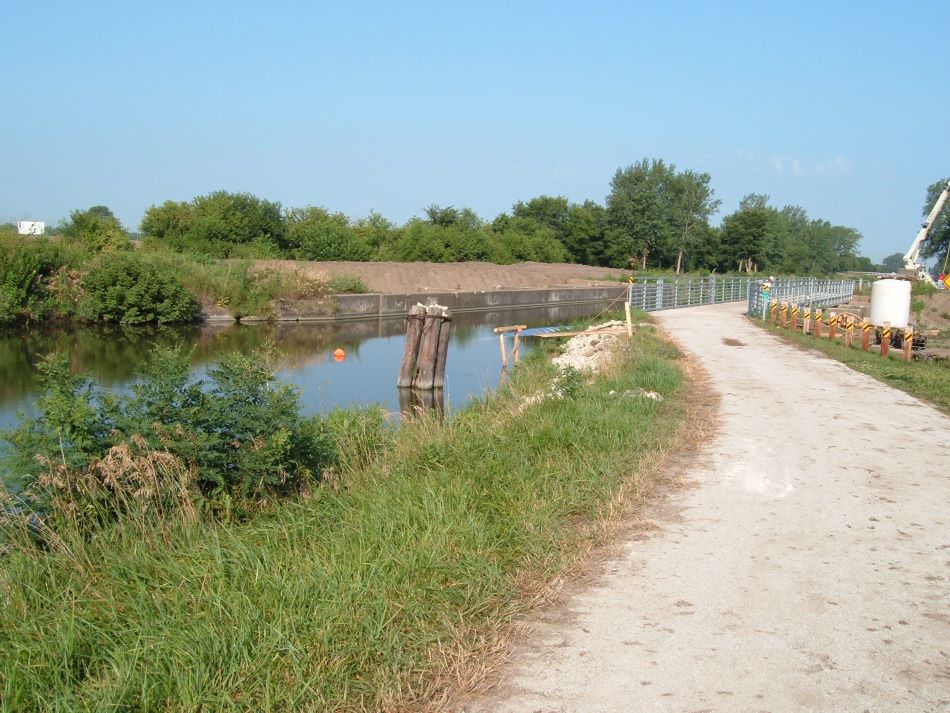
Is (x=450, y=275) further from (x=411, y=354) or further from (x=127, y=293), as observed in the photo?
(x=411, y=354)

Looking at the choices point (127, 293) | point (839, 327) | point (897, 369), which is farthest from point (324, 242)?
point (897, 369)

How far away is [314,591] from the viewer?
4.71 m

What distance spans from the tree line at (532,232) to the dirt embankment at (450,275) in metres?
5.14

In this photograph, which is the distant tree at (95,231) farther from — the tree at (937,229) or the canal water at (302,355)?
the tree at (937,229)

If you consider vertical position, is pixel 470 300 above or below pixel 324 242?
below

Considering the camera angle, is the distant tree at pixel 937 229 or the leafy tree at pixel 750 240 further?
the leafy tree at pixel 750 240

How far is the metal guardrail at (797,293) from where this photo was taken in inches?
1293

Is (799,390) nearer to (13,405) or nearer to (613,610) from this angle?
(613,610)

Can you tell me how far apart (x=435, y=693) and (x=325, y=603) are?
0.88m

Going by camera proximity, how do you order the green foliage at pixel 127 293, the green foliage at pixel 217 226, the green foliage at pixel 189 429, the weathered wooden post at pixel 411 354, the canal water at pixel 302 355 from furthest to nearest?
1. the green foliage at pixel 217 226
2. the green foliage at pixel 127 293
3. the weathered wooden post at pixel 411 354
4. the canal water at pixel 302 355
5. the green foliage at pixel 189 429

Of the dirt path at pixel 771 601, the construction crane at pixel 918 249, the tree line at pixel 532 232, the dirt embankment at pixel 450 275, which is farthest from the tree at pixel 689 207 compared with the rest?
the dirt path at pixel 771 601

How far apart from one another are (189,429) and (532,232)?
8218 centimetres

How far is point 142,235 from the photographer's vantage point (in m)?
55.8

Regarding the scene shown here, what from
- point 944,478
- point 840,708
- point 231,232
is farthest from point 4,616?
point 231,232
